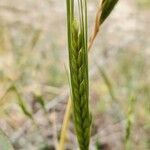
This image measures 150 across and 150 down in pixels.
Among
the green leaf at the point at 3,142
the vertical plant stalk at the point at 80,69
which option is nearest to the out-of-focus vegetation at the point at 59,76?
the green leaf at the point at 3,142

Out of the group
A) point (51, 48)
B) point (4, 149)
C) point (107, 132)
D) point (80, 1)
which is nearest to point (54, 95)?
point (107, 132)

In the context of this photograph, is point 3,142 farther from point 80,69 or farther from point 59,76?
point 59,76

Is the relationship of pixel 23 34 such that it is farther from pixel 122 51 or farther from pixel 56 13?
pixel 56 13

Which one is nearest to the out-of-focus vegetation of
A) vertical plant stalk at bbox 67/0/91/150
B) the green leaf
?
the green leaf

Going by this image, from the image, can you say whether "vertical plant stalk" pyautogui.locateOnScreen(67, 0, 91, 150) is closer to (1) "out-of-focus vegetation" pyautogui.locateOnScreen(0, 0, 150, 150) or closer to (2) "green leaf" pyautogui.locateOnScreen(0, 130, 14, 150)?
(2) "green leaf" pyautogui.locateOnScreen(0, 130, 14, 150)

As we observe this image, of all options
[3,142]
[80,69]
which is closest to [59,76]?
[3,142]
